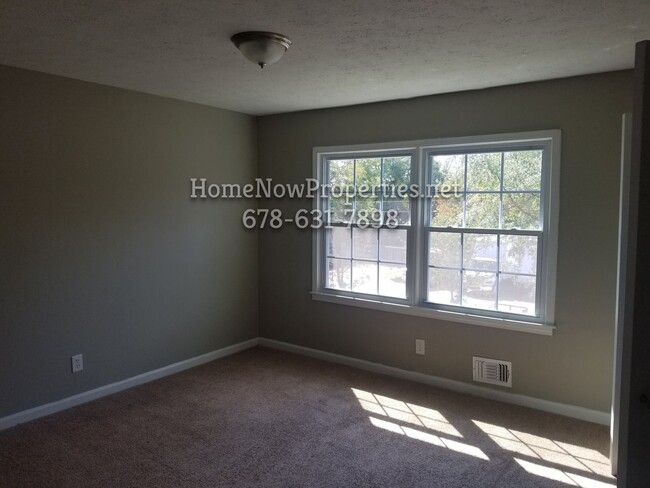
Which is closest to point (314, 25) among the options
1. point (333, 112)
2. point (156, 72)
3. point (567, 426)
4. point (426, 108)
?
point (156, 72)

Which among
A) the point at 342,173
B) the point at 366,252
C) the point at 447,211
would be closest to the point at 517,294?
the point at 447,211

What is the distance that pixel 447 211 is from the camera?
381 centimetres

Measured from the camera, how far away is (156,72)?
3123mm

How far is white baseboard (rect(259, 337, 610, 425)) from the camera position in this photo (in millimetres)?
3312

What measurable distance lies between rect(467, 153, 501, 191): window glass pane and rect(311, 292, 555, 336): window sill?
972mm

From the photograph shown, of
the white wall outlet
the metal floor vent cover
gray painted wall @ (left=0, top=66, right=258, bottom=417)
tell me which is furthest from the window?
the white wall outlet

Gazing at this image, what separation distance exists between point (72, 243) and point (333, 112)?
235cm

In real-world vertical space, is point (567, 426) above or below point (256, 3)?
below

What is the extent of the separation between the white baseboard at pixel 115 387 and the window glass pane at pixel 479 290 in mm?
2251

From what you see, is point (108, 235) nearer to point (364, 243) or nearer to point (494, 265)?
point (364, 243)

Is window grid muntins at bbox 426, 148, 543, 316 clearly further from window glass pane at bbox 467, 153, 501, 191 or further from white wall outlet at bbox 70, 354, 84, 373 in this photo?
white wall outlet at bbox 70, 354, 84, 373

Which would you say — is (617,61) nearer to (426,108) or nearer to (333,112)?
(426,108)

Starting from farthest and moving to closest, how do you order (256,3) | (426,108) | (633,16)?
(426,108) → (633,16) → (256,3)

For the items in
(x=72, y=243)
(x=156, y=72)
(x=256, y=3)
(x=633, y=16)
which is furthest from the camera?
(x=72, y=243)
